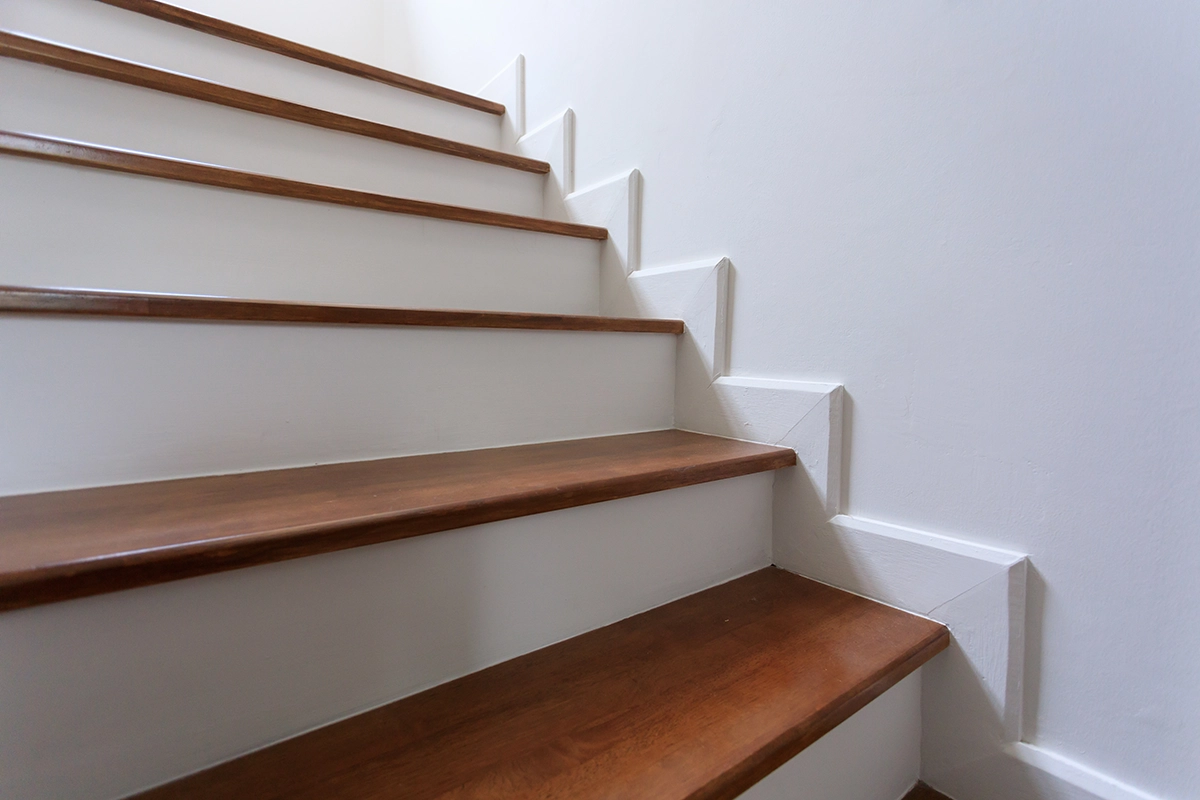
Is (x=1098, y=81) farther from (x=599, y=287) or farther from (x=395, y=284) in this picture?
(x=395, y=284)

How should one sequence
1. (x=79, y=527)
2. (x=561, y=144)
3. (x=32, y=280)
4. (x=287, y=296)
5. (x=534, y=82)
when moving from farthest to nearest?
(x=534, y=82) < (x=561, y=144) < (x=287, y=296) < (x=32, y=280) < (x=79, y=527)

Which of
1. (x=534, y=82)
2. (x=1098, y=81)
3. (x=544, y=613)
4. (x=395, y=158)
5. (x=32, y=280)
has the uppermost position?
(x=534, y=82)

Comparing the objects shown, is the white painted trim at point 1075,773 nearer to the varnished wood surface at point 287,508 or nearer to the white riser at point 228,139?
the varnished wood surface at point 287,508

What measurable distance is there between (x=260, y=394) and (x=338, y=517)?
0.25 metres

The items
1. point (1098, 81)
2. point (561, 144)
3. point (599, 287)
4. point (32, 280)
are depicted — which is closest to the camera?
point (1098, 81)

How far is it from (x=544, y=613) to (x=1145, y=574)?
60 cm

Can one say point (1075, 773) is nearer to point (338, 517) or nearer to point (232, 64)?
point (338, 517)

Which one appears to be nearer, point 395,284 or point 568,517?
point 568,517

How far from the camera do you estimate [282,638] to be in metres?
0.50

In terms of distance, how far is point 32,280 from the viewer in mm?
709

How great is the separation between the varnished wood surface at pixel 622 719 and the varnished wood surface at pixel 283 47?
1549 millimetres

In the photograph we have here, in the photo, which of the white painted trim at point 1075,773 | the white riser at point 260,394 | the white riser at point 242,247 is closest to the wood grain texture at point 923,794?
the white painted trim at point 1075,773

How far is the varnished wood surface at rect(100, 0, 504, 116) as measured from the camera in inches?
50.3

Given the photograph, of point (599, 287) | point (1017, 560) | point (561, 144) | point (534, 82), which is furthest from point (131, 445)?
point (534, 82)
